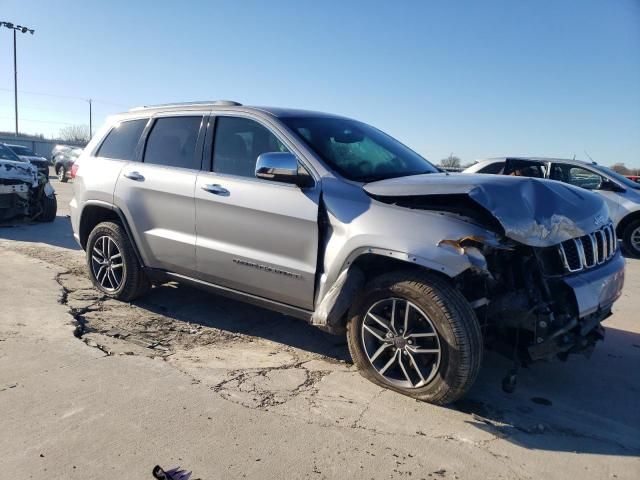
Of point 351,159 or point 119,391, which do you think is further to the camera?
point 351,159

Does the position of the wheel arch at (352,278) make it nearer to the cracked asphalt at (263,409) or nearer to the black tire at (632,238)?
the cracked asphalt at (263,409)

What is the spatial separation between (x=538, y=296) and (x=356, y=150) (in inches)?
69.5

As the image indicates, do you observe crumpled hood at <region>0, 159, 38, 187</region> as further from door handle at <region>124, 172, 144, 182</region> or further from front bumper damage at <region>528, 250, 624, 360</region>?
front bumper damage at <region>528, 250, 624, 360</region>

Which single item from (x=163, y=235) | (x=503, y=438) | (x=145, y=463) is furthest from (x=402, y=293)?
(x=163, y=235)

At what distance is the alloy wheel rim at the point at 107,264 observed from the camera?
16.9 feet

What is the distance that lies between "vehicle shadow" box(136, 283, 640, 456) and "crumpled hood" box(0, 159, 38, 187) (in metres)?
6.01

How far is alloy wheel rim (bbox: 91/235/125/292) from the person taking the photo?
5.16 metres

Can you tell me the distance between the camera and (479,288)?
3428mm

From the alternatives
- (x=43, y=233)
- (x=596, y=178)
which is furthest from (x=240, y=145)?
(x=596, y=178)

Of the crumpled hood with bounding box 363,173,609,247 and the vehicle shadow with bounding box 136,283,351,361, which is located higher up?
the crumpled hood with bounding box 363,173,609,247

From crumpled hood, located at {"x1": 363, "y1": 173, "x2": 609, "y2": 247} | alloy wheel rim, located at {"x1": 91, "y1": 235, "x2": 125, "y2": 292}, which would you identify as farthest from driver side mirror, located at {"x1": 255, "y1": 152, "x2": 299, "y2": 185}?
alloy wheel rim, located at {"x1": 91, "y1": 235, "x2": 125, "y2": 292}

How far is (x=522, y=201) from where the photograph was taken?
3.21 m

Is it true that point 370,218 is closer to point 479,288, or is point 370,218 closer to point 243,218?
point 479,288

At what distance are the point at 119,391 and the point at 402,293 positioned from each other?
1899 millimetres
